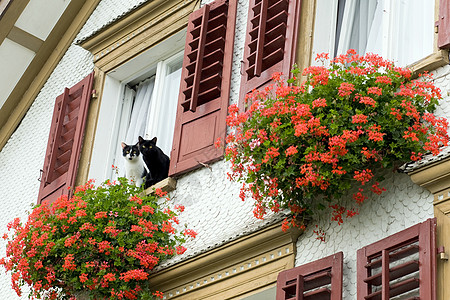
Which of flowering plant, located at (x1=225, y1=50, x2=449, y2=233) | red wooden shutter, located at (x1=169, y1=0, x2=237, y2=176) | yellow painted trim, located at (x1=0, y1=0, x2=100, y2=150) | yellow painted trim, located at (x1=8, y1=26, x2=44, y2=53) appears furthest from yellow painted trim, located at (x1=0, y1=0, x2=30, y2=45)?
flowering plant, located at (x1=225, y1=50, x2=449, y2=233)

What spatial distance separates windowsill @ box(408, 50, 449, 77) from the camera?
22.5 ft

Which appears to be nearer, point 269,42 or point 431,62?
point 431,62

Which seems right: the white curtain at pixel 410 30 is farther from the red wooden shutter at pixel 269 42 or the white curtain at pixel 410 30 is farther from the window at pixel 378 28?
the red wooden shutter at pixel 269 42

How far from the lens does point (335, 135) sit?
6.56m

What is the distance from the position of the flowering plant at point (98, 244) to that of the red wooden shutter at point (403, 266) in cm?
209

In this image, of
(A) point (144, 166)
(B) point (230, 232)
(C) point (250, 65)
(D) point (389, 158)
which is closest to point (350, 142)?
(D) point (389, 158)

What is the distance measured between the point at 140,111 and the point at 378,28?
3.15m

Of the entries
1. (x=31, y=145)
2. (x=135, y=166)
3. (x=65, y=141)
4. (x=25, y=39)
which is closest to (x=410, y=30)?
(x=135, y=166)

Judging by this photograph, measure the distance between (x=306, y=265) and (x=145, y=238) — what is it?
1847mm

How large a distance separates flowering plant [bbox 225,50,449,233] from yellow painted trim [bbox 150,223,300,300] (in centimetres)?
25

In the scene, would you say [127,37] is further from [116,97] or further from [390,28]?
[390,28]

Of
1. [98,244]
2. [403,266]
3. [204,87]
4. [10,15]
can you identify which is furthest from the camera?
[10,15]

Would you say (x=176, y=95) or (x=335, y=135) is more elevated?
(x=176, y=95)

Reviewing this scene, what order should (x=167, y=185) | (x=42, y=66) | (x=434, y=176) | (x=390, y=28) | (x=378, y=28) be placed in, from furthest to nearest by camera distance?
(x=42, y=66) → (x=167, y=185) → (x=378, y=28) → (x=390, y=28) → (x=434, y=176)
